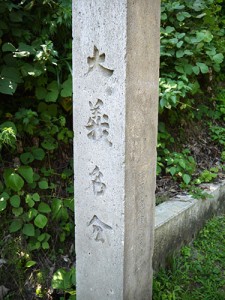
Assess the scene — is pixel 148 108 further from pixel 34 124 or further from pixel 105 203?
pixel 34 124

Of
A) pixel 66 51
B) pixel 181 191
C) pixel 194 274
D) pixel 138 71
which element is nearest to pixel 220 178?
pixel 181 191

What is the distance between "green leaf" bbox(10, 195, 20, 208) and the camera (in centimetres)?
247

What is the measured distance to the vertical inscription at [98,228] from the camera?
1.87 m

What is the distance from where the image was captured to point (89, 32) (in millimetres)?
1741

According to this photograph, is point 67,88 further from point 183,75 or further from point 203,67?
point 203,67

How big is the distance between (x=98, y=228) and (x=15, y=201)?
0.83 m

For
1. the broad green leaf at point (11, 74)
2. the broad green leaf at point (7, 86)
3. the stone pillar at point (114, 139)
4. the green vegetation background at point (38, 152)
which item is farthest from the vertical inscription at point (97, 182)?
the broad green leaf at point (11, 74)

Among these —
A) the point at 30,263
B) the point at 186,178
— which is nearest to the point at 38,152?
the point at 30,263

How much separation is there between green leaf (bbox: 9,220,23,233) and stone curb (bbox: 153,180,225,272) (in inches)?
37.5

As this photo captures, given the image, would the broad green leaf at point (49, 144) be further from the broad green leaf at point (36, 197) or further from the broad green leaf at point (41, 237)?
the broad green leaf at point (41, 237)

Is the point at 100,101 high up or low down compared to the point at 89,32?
down

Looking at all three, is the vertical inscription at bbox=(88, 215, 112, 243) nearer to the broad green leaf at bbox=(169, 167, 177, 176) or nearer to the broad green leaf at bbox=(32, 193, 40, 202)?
the broad green leaf at bbox=(32, 193, 40, 202)

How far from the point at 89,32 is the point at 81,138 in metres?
0.53

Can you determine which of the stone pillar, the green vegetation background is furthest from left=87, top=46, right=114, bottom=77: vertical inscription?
the green vegetation background
